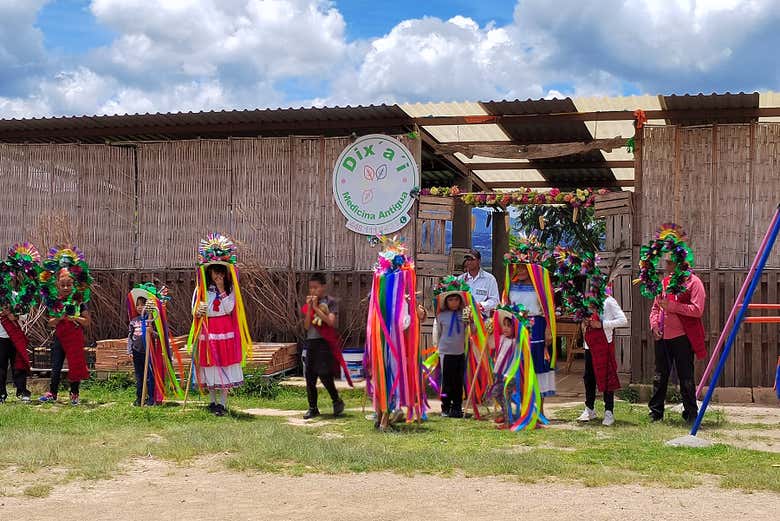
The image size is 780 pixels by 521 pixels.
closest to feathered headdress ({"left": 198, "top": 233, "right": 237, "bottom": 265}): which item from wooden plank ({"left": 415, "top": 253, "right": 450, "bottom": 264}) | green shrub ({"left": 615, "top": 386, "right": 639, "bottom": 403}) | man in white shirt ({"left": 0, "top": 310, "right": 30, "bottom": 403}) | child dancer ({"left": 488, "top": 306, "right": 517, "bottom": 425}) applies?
man in white shirt ({"left": 0, "top": 310, "right": 30, "bottom": 403})

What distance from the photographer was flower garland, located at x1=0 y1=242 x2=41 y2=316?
10555 millimetres

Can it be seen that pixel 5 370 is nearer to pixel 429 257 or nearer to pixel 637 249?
pixel 429 257

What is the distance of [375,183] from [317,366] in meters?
3.74

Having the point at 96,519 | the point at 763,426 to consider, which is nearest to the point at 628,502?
the point at 96,519

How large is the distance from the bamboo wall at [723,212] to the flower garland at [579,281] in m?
2.27

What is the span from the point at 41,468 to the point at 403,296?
3531mm

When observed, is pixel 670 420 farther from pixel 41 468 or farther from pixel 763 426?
pixel 41 468

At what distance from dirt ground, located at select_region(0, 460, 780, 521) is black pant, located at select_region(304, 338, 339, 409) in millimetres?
3002

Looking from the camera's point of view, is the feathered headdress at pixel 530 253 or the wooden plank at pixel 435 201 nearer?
the feathered headdress at pixel 530 253

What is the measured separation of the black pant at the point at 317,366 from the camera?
9.48 metres

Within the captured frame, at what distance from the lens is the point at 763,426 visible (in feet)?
28.9

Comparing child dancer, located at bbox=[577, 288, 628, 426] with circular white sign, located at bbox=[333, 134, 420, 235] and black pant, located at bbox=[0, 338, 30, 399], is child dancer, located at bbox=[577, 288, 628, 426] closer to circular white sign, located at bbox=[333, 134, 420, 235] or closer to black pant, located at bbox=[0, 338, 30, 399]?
circular white sign, located at bbox=[333, 134, 420, 235]

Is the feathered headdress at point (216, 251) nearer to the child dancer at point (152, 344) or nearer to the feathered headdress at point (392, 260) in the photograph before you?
the child dancer at point (152, 344)

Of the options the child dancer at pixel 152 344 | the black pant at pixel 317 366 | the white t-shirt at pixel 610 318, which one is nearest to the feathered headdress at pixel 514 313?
the white t-shirt at pixel 610 318
